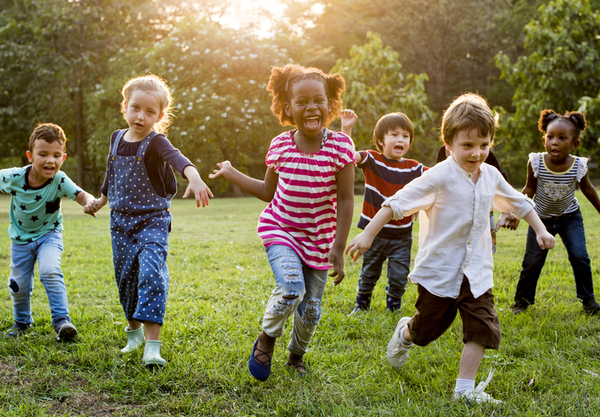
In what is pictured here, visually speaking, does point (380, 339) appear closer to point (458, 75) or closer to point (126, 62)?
point (126, 62)

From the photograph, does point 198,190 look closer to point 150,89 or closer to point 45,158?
point 150,89

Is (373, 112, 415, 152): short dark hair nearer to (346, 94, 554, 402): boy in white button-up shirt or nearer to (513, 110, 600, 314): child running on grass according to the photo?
(513, 110, 600, 314): child running on grass

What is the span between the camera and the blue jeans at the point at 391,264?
4.56 m

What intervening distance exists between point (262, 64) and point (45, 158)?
2039cm

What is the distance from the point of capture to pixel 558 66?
2016cm

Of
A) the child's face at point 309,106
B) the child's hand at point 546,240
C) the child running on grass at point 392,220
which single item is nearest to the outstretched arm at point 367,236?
the child's face at point 309,106

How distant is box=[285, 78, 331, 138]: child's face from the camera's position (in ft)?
10.1

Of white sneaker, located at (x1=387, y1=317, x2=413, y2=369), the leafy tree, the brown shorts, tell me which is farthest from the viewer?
the leafy tree

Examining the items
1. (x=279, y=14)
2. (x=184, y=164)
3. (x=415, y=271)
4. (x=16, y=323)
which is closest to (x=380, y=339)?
(x=415, y=271)

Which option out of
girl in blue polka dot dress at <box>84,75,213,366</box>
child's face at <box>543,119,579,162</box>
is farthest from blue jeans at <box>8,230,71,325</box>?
child's face at <box>543,119,579,162</box>

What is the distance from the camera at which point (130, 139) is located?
3.55 m

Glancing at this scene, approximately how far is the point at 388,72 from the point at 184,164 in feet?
66.8

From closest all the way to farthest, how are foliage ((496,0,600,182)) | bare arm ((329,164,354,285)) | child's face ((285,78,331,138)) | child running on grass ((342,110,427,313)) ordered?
bare arm ((329,164,354,285)) → child's face ((285,78,331,138)) → child running on grass ((342,110,427,313)) → foliage ((496,0,600,182))

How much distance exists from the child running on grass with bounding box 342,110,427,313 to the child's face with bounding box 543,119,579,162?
3.42ft
